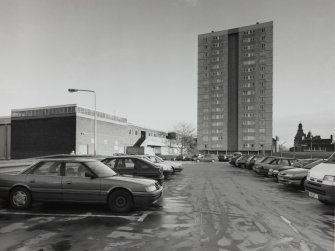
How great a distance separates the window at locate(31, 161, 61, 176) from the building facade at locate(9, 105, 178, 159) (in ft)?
154

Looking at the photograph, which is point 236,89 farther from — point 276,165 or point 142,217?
point 142,217

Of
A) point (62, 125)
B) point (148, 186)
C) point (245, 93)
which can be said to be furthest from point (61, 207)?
point (245, 93)

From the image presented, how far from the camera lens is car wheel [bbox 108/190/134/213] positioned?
29.2 ft

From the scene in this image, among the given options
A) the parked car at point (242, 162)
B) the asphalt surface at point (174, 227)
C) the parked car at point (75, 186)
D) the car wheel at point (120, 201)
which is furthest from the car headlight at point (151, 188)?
the parked car at point (242, 162)

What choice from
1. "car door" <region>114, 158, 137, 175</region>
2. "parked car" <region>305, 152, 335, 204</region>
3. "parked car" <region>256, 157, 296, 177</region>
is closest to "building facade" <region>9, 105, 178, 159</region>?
"parked car" <region>256, 157, 296, 177</region>

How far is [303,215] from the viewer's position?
29.2 ft

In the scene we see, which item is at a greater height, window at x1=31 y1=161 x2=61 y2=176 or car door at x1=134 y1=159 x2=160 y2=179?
window at x1=31 y1=161 x2=61 y2=176

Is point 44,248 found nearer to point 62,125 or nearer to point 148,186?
point 148,186

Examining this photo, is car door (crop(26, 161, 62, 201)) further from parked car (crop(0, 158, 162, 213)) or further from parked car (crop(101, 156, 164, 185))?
parked car (crop(101, 156, 164, 185))

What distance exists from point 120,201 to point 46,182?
2157mm

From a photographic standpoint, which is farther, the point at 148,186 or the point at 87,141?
the point at 87,141

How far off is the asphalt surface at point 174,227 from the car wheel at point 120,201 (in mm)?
222

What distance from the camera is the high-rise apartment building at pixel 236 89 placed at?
110312 millimetres

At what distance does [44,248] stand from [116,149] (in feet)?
206
